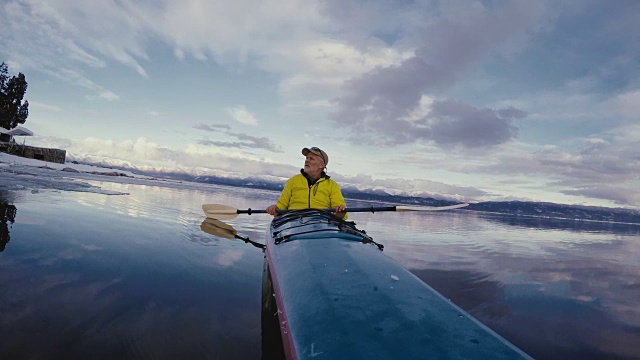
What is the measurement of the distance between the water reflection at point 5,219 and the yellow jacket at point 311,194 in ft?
15.2

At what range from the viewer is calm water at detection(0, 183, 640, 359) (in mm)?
3033

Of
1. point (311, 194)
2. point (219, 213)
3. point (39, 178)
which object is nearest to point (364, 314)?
point (311, 194)

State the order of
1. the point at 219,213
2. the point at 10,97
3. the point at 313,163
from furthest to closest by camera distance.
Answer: the point at 10,97 → the point at 219,213 → the point at 313,163

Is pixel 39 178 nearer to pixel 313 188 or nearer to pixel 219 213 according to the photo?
pixel 219 213

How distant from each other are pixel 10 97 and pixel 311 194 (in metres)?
62.2

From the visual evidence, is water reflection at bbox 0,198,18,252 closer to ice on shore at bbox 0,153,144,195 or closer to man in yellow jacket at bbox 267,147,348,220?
man in yellow jacket at bbox 267,147,348,220

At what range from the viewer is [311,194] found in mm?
6340

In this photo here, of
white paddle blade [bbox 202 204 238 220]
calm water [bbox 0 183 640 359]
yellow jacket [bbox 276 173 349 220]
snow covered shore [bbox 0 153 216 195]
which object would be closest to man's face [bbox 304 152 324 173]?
yellow jacket [bbox 276 173 349 220]

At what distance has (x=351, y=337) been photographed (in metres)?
1.82

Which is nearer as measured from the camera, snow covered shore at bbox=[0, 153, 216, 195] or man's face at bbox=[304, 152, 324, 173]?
man's face at bbox=[304, 152, 324, 173]

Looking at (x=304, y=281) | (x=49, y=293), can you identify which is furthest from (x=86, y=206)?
(x=304, y=281)

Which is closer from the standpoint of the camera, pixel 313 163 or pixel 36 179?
pixel 313 163

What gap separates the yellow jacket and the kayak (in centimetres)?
298

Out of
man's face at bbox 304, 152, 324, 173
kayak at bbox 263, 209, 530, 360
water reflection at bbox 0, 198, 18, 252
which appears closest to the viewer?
kayak at bbox 263, 209, 530, 360
